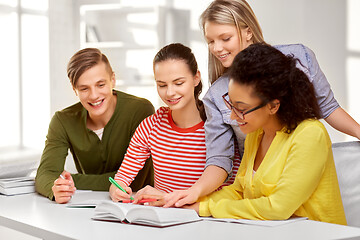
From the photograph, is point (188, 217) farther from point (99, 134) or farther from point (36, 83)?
point (36, 83)

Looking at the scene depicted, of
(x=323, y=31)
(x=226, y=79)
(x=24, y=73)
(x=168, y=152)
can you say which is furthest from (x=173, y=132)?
(x=24, y=73)

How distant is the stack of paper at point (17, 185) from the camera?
2170 millimetres

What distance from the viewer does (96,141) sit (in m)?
2.38

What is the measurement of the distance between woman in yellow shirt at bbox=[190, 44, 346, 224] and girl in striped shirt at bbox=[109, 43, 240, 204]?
0.38 metres

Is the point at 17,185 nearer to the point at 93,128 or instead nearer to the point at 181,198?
the point at 93,128

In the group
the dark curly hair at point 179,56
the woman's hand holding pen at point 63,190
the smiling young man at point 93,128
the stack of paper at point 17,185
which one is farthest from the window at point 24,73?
the dark curly hair at point 179,56

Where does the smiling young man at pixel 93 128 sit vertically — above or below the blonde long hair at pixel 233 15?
below

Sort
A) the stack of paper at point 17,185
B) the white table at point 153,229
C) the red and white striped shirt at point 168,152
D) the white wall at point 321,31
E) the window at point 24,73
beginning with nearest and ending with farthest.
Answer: the white table at point 153,229 → the red and white striped shirt at point 168,152 → the stack of paper at point 17,185 → the white wall at point 321,31 → the window at point 24,73

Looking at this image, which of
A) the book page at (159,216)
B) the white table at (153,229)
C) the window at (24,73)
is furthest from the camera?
the window at (24,73)

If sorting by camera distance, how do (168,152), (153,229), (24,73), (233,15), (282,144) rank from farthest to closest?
(24,73)
(168,152)
(233,15)
(282,144)
(153,229)

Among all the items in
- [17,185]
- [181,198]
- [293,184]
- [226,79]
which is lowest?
[17,185]

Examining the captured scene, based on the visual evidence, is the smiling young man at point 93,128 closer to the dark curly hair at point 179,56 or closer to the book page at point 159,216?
the dark curly hair at point 179,56

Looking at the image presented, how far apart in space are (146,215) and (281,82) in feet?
1.82

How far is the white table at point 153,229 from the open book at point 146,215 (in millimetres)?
23
